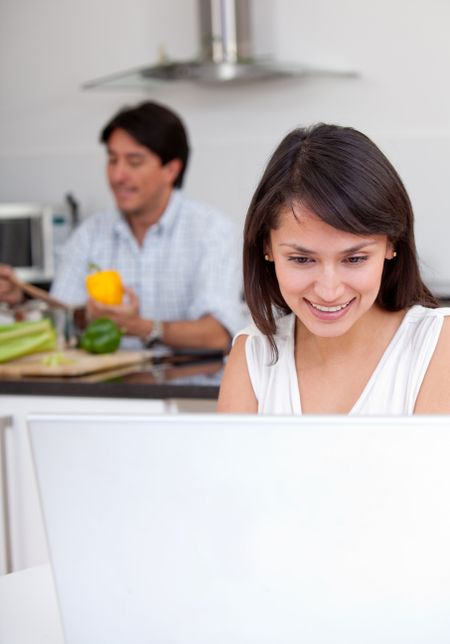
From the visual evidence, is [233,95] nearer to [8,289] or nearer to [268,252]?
[8,289]

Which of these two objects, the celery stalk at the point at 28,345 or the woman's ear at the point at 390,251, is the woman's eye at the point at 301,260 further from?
the celery stalk at the point at 28,345

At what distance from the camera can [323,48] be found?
453 cm

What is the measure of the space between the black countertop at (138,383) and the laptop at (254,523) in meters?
1.57

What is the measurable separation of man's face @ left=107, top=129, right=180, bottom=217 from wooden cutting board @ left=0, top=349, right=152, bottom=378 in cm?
62

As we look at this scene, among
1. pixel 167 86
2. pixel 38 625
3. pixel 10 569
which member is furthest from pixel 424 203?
pixel 38 625

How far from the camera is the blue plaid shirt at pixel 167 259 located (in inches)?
131

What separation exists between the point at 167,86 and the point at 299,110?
2.14 feet

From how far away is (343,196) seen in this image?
1.38 meters

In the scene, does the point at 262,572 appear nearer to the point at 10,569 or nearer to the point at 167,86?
the point at 10,569

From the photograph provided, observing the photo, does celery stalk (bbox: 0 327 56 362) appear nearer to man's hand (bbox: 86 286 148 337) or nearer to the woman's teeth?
man's hand (bbox: 86 286 148 337)

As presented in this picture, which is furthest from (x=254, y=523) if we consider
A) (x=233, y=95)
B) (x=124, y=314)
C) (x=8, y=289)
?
(x=233, y=95)

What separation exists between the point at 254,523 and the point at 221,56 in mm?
3894

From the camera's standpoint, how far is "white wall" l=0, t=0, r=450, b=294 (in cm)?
437

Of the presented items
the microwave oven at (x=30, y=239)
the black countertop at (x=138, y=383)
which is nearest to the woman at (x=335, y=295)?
the black countertop at (x=138, y=383)
